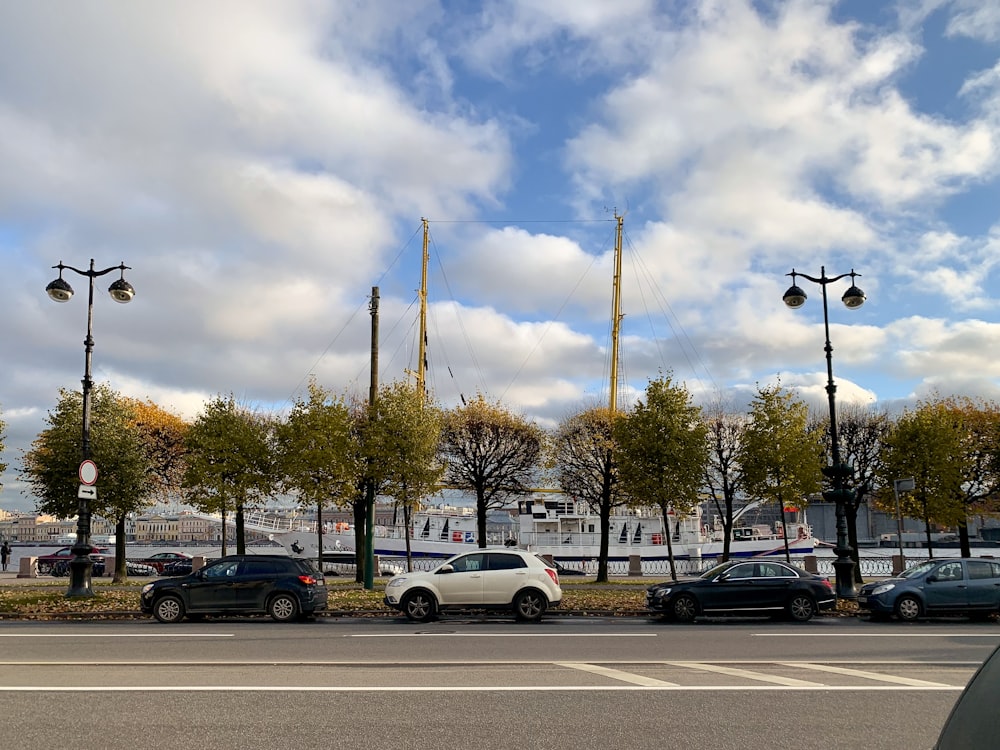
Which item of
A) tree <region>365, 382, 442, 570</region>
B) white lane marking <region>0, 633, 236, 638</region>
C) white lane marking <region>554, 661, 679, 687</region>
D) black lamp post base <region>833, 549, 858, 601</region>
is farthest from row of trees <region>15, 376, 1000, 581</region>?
white lane marking <region>554, 661, 679, 687</region>

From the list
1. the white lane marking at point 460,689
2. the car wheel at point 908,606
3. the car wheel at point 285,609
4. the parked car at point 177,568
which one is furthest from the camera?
the parked car at point 177,568

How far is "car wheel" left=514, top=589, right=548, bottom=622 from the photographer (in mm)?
17797

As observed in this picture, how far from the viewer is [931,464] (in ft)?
112

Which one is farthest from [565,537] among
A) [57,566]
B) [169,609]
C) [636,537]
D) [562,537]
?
[169,609]

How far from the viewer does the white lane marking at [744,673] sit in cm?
952

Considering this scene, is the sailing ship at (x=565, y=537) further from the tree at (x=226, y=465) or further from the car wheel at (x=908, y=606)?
the car wheel at (x=908, y=606)

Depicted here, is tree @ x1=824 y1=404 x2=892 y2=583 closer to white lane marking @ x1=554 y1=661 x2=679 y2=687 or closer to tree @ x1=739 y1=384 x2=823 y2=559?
tree @ x1=739 y1=384 x2=823 y2=559

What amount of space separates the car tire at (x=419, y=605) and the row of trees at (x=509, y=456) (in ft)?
34.3

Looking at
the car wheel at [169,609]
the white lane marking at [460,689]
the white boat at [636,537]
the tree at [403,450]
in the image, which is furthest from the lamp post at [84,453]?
the white boat at [636,537]

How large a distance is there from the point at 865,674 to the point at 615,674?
10.3ft

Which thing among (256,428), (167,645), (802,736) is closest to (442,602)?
(167,645)

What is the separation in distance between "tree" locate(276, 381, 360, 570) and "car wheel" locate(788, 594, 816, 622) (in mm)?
15997

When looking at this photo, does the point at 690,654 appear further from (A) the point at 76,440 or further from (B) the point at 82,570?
(A) the point at 76,440

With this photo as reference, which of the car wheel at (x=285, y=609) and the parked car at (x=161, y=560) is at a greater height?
the car wheel at (x=285, y=609)
